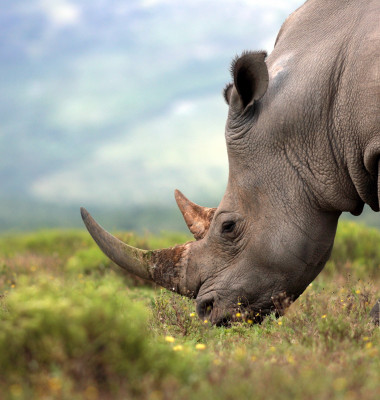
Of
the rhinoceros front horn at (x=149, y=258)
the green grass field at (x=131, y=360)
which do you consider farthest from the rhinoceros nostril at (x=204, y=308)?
the green grass field at (x=131, y=360)

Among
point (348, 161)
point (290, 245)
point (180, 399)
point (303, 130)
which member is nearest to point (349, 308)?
point (290, 245)

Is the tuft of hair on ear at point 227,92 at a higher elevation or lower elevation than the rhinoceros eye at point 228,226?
higher

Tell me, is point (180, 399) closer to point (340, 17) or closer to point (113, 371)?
point (113, 371)

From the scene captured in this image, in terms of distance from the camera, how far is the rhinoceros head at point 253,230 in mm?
4992

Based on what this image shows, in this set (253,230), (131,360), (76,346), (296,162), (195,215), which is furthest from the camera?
Result: (195,215)

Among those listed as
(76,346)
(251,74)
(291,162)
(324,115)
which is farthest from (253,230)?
(76,346)

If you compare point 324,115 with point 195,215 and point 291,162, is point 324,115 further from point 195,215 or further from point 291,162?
point 195,215

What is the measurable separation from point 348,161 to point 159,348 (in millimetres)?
2488

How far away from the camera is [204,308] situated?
5.39m

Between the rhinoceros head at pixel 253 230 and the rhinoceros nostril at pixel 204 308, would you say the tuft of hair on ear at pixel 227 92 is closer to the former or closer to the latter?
the rhinoceros head at pixel 253 230

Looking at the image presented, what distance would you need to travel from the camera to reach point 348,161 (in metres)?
4.84

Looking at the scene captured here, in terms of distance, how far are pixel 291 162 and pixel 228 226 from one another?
2.58 ft

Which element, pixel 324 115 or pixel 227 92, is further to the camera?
pixel 227 92

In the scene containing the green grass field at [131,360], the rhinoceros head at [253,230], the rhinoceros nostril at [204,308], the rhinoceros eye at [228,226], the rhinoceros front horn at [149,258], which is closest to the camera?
the green grass field at [131,360]
